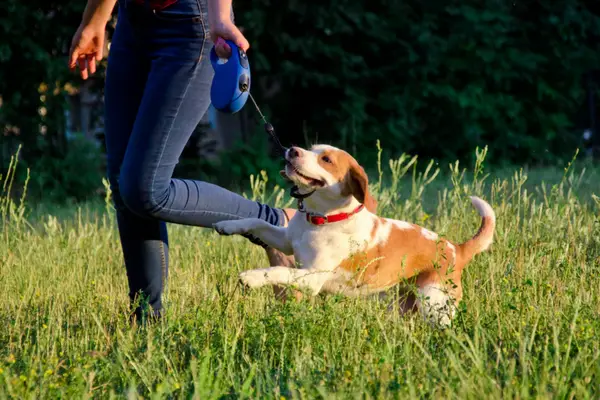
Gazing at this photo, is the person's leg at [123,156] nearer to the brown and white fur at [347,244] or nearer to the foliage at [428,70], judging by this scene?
the brown and white fur at [347,244]

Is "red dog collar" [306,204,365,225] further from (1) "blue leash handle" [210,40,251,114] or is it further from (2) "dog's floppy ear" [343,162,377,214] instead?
(1) "blue leash handle" [210,40,251,114]

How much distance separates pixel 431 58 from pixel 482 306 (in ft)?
27.1

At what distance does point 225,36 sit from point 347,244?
119 centimetres

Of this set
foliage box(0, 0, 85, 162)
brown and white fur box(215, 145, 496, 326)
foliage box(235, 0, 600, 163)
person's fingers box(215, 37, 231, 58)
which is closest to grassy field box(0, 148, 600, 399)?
brown and white fur box(215, 145, 496, 326)

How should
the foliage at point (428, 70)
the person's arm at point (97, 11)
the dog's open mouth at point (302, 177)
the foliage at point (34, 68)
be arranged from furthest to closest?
the foliage at point (428, 70), the foliage at point (34, 68), the person's arm at point (97, 11), the dog's open mouth at point (302, 177)

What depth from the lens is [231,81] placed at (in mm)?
3846

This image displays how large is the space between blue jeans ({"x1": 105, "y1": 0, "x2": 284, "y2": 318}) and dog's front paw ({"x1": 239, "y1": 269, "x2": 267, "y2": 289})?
41 centimetres

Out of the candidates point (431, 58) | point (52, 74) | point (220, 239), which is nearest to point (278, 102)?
point (431, 58)

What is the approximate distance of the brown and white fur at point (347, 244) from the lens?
436 centimetres

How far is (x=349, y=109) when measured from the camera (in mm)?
11820

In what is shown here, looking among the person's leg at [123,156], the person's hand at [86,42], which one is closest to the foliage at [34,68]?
the person's hand at [86,42]

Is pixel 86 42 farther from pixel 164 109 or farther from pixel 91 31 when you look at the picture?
pixel 164 109

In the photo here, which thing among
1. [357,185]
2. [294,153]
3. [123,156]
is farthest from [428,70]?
[123,156]

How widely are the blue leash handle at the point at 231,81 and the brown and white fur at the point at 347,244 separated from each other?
1.76 ft
